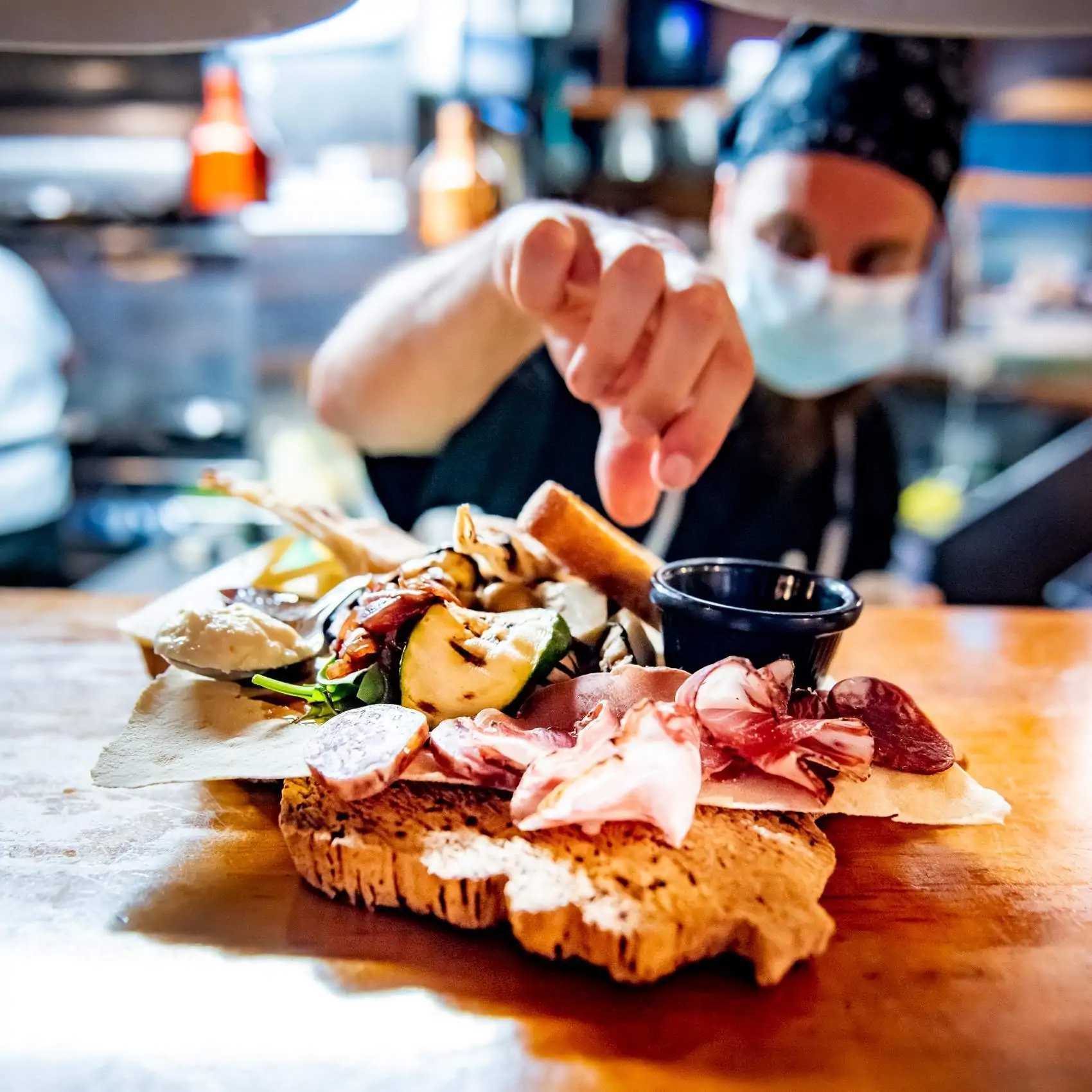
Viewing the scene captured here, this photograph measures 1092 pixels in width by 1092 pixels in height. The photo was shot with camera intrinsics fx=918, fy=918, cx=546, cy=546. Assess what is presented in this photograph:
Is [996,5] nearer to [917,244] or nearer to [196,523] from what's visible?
[917,244]

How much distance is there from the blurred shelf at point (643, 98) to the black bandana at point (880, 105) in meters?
1.71

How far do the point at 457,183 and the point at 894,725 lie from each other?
10.9 feet

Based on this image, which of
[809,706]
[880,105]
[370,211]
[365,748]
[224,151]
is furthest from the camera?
[370,211]

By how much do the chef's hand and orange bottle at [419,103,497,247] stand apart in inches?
104

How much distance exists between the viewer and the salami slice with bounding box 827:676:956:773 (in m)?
0.83

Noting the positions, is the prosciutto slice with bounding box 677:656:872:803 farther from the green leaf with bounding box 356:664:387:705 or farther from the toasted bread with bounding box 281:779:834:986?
the green leaf with bounding box 356:664:387:705

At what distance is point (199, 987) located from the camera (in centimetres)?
62

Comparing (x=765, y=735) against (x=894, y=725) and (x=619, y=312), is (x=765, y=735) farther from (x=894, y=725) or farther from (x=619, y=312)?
(x=619, y=312)

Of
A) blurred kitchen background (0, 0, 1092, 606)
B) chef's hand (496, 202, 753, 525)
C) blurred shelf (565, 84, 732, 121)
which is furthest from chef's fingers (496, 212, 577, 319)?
blurred shelf (565, 84, 732, 121)

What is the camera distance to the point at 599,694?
2.85ft

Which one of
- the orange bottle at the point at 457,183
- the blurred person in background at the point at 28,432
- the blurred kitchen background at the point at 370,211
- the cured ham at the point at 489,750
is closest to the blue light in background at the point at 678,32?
the blurred kitchen background at the point at 370,211

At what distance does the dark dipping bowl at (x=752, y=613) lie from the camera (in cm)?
88

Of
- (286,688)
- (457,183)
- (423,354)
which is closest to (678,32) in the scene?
(457,183)

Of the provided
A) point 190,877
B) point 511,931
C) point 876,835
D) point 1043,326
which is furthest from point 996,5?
point 1043,326
